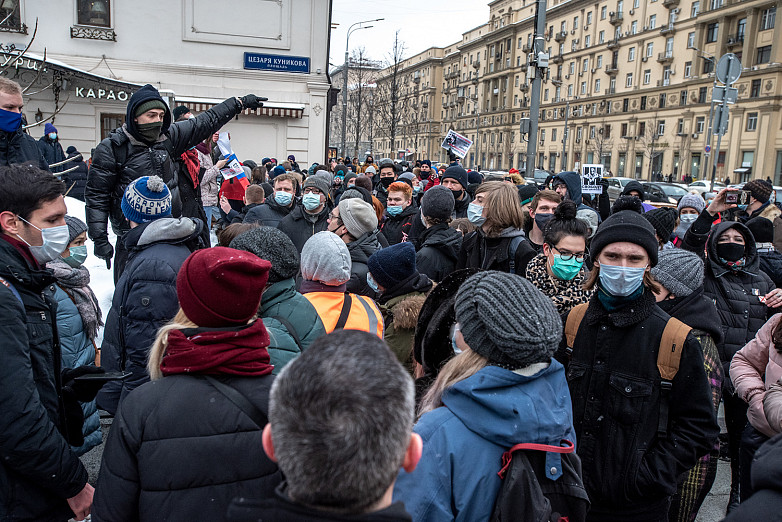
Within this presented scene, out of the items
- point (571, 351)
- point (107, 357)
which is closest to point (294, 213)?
point (107, 357)

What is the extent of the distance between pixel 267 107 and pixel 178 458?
19535 mm

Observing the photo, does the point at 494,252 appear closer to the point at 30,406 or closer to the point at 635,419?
the point at 635,419

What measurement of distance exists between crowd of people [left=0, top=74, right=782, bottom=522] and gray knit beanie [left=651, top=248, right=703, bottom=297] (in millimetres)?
14

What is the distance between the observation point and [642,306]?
2.70m

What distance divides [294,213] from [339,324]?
359 cm

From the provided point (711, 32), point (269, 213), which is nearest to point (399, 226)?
point (269, 213)

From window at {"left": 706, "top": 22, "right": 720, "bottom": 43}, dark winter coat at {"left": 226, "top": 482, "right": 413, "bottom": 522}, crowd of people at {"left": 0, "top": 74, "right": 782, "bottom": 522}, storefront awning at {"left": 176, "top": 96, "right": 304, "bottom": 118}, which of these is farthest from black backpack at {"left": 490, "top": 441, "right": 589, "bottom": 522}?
window at {"left": 706, "top": 22, "right": 720, "bottom": 43}

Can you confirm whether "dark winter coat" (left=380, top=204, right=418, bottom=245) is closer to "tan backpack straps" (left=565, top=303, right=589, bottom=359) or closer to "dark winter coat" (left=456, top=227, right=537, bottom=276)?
"dark winter coat" (left=456, top=227, right=537, bottom=276)

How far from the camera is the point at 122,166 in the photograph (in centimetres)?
466

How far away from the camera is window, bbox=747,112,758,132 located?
49.8m

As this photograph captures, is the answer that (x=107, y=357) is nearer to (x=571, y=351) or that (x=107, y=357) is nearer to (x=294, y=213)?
(x=571, y=351)

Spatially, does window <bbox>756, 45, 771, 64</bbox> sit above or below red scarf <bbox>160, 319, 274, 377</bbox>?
above

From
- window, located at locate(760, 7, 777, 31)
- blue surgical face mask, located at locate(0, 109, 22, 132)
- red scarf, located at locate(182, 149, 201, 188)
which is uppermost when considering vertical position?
window, located at locate(760, 7, 777, 31)

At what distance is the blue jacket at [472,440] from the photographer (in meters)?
1.69
